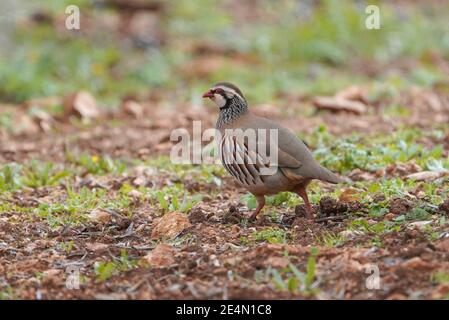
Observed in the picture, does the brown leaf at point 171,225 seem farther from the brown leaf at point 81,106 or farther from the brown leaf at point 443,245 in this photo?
the brown leaf at point 81,106

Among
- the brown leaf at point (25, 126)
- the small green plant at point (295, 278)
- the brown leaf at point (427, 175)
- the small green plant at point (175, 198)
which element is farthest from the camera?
the brown leaf at point (25, 126)

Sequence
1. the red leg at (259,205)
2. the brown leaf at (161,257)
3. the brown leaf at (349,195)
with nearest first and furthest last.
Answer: the brown leaf at (161,257), the red leg at (259,205), the brown leaf at (349,195)

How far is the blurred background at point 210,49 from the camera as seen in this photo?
10742mm

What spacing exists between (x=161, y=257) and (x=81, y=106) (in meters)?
5.20

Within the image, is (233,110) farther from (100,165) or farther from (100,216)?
(100,165)

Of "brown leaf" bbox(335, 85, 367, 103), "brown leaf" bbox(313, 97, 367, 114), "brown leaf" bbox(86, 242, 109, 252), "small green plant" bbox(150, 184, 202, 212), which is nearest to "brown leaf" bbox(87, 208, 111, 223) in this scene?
"small green plant" bbox(150, 184, 202, 212)

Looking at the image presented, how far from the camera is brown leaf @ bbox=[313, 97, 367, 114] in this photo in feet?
29.7

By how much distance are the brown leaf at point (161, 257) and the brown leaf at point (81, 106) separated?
16.2 feet

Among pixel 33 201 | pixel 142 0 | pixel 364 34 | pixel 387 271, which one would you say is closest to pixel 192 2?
pixel 142 0

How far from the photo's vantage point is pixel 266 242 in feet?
16.4

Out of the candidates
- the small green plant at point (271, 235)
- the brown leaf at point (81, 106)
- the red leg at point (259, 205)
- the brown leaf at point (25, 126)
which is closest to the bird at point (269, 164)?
the red leg at point (259, 205)

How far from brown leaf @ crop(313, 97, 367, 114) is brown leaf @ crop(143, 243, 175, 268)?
4.72 meters

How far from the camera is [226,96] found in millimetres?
6039
